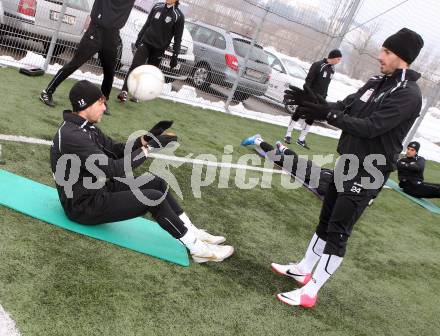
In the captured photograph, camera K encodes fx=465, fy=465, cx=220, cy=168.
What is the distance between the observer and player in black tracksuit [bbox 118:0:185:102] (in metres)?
7.96

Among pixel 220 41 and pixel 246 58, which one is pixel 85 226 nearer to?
pixel 246 58

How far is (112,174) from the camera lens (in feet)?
11.7

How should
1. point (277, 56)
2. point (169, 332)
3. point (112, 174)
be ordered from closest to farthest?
point (169, 332) < point (112, 174) < point (277, 56)

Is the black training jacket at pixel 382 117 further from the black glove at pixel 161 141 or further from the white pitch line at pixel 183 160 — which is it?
the white pitch line at pixel 183 160

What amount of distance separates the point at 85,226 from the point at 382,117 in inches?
96.8

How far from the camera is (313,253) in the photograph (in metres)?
4.18

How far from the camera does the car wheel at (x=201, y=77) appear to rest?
34.4 ft

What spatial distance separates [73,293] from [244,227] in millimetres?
2394

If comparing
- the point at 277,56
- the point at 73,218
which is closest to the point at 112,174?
the point at 73,218

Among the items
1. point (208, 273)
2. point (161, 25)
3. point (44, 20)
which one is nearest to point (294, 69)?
point (161, 25)

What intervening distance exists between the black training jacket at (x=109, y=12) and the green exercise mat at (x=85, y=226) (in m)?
3.20

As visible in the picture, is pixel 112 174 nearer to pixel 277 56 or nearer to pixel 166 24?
pixel 166 24

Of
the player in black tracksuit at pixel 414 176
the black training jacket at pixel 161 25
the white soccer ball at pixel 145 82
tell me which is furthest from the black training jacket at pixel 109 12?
the player in black tracksuit at pixel 414 176

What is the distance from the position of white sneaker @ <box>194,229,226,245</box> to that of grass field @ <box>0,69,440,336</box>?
0.86 ft
